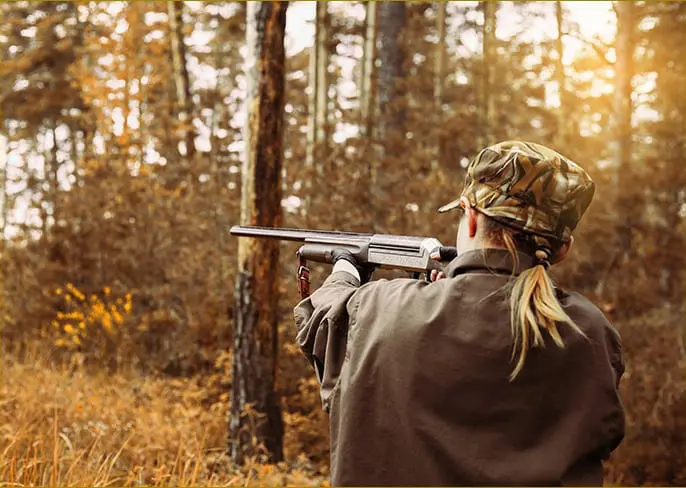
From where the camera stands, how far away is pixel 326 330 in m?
2.38

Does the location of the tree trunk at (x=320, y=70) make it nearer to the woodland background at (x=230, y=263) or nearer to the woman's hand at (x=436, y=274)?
the woodland background at (x=230, y=263)

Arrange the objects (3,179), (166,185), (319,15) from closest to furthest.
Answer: (166,185)
(319,15)
(3,179)

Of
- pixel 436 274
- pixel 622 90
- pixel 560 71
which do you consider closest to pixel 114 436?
pixel 436 274

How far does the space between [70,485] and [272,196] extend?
2.90 m

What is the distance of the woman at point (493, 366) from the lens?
6.70ft

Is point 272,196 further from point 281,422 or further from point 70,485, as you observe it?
point 70,485

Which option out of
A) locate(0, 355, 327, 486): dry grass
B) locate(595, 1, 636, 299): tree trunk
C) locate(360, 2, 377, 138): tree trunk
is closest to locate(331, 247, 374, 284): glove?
locate(0, 355, 327, 486): dry grass

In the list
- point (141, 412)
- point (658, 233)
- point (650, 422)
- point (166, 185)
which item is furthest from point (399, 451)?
point (166, 185)

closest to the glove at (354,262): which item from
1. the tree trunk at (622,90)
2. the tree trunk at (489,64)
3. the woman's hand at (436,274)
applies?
the woman's hand at (436,274)

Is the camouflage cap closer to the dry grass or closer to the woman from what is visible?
the woman

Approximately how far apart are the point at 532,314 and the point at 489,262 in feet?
0.65

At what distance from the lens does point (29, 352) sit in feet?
32.8

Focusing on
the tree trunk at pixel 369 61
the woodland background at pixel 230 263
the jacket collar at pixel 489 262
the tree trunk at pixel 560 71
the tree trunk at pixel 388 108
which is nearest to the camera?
the jacket collar at pixel 489 262

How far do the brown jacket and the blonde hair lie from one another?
0.03 metres
